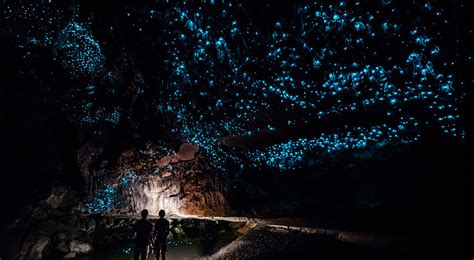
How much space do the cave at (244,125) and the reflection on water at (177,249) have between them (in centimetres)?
11

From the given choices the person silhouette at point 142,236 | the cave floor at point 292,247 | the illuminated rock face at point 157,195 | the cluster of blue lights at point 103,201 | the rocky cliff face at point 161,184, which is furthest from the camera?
the illuminated rock face at point 157,195

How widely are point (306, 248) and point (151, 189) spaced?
11051 millimetres

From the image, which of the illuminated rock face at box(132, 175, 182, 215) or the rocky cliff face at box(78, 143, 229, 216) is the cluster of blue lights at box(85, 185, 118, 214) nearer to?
the rocky cliff face at box(78, 143, 229, 216)

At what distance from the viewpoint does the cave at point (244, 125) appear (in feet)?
22.9

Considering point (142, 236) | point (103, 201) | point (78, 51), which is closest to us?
point (142, 236)

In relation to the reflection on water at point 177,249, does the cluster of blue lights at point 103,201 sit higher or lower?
higher

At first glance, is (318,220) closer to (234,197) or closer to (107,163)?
(234,197)

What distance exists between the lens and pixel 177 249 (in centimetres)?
854

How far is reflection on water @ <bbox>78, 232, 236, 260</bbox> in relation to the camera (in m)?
7.68

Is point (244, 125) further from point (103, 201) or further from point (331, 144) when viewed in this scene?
point (103, 201)

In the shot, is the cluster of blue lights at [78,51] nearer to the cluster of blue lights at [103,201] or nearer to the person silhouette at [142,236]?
the person silhouette at [142,236]

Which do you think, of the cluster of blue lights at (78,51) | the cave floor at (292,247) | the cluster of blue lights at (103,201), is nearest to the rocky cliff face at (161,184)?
the cluster of blue lights at (103,201)

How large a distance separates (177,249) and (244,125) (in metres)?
6.13

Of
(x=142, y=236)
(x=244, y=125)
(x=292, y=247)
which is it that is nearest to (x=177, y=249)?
(x=142, y=236)
